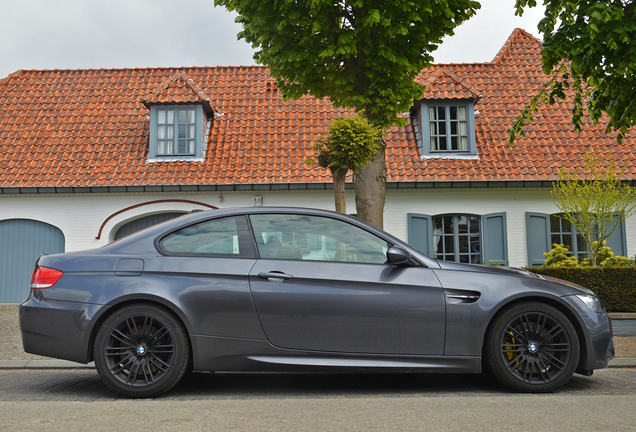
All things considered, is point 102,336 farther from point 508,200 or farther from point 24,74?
point 24,74

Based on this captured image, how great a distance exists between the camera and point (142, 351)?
13.6 ft

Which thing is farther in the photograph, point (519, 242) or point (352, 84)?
point (519, 242)

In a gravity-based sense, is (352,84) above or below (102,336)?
above

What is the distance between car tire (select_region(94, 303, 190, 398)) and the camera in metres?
4.14

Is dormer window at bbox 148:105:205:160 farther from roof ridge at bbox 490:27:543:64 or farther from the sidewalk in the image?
roof ridge at bbox 490:27:543:64

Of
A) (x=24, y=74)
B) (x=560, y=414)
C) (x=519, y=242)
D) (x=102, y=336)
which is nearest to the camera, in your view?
(x=560, y=414)

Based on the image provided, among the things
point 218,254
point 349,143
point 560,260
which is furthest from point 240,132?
point 218,254

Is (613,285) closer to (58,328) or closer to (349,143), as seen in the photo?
(349,143)

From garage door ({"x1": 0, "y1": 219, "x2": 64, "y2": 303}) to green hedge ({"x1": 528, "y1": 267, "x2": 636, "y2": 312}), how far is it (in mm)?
11667

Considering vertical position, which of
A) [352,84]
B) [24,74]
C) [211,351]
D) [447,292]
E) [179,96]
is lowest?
[211,351]

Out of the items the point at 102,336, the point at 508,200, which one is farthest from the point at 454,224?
the point at 102,336

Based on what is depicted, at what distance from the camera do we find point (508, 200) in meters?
12.9

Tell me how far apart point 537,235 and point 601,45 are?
7.49 m

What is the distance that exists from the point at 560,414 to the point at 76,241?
12.2 metres
